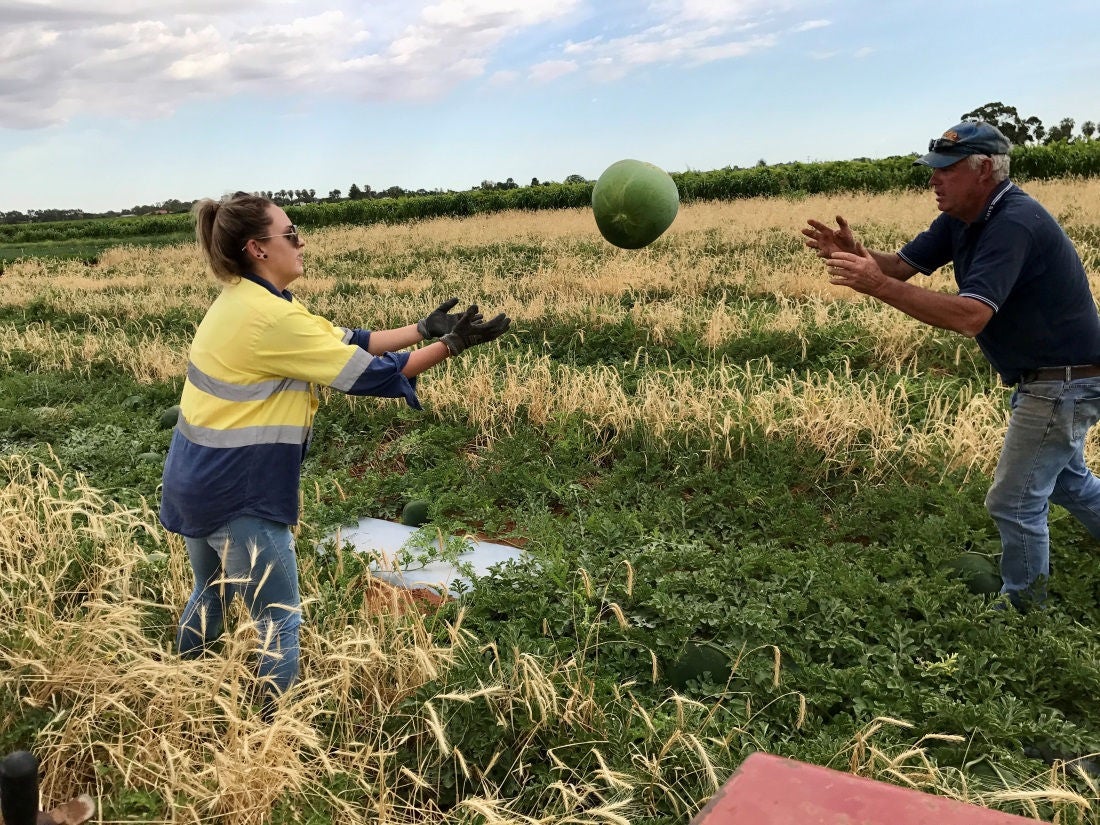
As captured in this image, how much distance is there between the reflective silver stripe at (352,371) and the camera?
2587mm

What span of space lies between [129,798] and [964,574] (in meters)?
3.50

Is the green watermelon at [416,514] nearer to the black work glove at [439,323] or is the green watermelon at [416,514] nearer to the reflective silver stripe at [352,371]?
the black work glove at [439,323]

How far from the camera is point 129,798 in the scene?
7.18ft

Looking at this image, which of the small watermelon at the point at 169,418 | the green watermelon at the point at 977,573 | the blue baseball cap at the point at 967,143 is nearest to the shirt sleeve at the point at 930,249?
the blue baseball cap at the point at 967,143

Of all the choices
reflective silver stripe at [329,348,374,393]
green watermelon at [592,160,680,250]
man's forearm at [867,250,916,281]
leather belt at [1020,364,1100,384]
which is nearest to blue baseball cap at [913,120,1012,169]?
man's forearm at [867,250,916,281]

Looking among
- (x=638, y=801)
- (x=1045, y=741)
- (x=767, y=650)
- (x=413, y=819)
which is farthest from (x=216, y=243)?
(x=1045, y=741)

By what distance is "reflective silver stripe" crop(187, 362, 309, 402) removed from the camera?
8.43ft

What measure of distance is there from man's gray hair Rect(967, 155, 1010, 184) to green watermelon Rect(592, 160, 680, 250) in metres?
1.16

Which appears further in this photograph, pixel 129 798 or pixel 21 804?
pixel 129 798

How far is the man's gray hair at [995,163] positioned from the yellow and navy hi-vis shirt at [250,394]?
7.90 feet

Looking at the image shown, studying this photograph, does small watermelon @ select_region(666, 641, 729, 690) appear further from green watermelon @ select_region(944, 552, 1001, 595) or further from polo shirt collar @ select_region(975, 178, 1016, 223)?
polo shirt collar @ select_region(975, 178, 1016, 223)

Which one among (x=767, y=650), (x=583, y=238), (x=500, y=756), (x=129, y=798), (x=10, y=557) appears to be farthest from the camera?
(x=583, y=238)

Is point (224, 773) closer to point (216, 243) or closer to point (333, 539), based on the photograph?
point (216, 243)

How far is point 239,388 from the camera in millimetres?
2568
